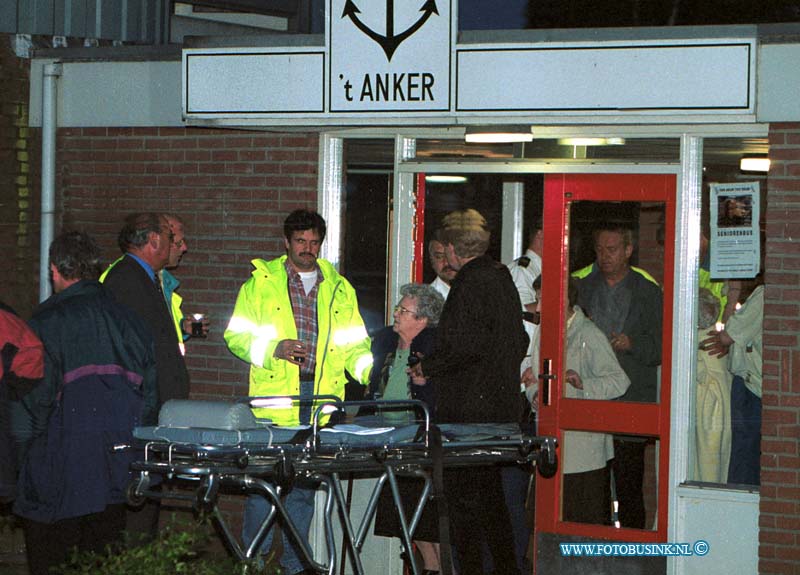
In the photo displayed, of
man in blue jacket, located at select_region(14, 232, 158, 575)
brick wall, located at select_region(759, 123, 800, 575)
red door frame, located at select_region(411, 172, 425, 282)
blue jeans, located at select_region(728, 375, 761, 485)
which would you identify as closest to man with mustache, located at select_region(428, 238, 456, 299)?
red door frame, located at select_region(411, 172, 425, 282)

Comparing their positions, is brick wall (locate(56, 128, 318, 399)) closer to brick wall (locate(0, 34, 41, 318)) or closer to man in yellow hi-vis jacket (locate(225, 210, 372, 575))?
brick wall (locate(0, 34, 41, 318))

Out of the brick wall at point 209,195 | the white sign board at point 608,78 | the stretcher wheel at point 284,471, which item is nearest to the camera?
the stretcher wheel at point 284,471

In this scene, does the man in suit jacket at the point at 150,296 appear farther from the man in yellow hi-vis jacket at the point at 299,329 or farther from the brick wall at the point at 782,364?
the brick wall at the point at 782,364

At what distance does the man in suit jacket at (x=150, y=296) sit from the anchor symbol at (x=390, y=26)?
5.24 feet

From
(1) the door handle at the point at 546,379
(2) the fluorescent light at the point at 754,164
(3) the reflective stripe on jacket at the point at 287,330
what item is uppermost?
(2) the fluorescent light at the point at 754,164

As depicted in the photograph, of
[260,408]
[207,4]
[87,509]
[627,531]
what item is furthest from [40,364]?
[207,4]

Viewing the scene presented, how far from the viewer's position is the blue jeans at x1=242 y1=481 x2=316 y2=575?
26.6ft

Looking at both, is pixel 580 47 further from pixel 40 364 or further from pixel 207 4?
pixel 207 4

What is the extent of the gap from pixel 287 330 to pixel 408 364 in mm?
856

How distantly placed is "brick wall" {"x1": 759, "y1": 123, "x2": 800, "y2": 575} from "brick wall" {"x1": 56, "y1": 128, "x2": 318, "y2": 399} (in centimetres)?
287

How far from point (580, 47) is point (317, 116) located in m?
1.58

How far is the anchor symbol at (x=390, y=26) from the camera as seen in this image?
778 centimetres

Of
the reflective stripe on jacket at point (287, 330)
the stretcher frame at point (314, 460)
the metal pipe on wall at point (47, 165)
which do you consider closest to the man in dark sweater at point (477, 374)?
the reflective stripe on jacket at point (287, 330)

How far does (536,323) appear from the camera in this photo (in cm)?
911
